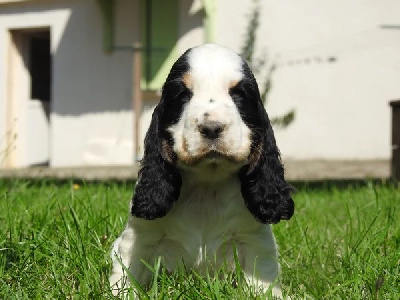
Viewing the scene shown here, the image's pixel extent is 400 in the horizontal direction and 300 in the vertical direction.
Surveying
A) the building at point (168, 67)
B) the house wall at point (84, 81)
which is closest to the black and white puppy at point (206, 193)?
the building at point (168, 67)

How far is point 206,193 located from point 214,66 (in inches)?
19.4

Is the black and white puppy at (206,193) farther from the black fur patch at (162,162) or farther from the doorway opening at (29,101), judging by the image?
the doorway opening at (29,101)

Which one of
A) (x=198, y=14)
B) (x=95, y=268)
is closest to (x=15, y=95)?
(x=198, y=14)

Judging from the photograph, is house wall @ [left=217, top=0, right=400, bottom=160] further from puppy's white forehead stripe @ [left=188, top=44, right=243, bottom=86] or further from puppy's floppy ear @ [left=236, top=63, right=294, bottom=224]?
puppy's white forehead stripe @ [left=188, top=44, right=243, bottom=86]

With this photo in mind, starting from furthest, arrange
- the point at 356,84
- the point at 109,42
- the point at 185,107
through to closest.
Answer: the point at 109,42 < the point at 356,84 < the point at 185,107

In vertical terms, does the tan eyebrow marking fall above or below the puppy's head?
above

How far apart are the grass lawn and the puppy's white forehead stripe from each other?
72cm

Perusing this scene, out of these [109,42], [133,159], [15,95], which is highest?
[109,42]

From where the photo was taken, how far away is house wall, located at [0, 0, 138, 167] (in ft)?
44.0

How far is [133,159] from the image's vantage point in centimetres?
1309

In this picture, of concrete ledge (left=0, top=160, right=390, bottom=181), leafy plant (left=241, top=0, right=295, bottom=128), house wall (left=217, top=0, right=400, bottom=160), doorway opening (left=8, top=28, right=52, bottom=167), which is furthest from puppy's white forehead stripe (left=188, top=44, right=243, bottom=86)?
doorway opening (left=8, top=28, right=52, bottom=167)

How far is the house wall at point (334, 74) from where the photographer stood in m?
12.2

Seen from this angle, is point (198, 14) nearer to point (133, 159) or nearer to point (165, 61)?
point (165, 61)

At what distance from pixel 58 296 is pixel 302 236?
4.32 ft
